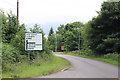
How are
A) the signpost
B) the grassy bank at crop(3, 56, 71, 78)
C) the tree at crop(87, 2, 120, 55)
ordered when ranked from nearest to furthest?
the grassy bank at crop(3, 56, 71, 78) < the signpost < the tree at crop(87, 2, 120, 55)

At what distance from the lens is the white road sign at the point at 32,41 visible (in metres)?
14.8

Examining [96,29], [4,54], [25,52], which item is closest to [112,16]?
[96,29]

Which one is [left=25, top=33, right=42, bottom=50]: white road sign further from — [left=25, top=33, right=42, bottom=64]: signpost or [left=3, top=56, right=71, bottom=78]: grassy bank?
[left=3, top=56, right=71, bottom=78]: grassy bank

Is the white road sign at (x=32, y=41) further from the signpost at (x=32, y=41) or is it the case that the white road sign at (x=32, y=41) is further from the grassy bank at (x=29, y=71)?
the grassy bank at (x=29, y=71)

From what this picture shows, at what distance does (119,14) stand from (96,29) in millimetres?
4707

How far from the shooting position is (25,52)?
1672cm

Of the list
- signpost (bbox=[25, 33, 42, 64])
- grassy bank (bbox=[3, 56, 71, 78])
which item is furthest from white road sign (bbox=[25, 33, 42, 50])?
grassy bank (bbox=[3, 56, 71, 78])

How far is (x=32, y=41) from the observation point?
15.0m

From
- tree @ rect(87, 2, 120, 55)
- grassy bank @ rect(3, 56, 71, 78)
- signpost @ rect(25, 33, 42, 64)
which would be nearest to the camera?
grassy bank @ rect(3, 56, 71, 78)

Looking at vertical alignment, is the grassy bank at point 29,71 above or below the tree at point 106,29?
below

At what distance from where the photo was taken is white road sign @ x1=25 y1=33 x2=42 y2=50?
1483 cm

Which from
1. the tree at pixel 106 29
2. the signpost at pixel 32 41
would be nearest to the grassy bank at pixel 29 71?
the signpost at pixel 32 41

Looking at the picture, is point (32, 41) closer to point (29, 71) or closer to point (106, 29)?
point (29, 71)

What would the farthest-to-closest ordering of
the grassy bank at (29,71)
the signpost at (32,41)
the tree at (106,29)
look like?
the tree at (106,29), the signpost at (32,41), the grassy bank at (29,71)
